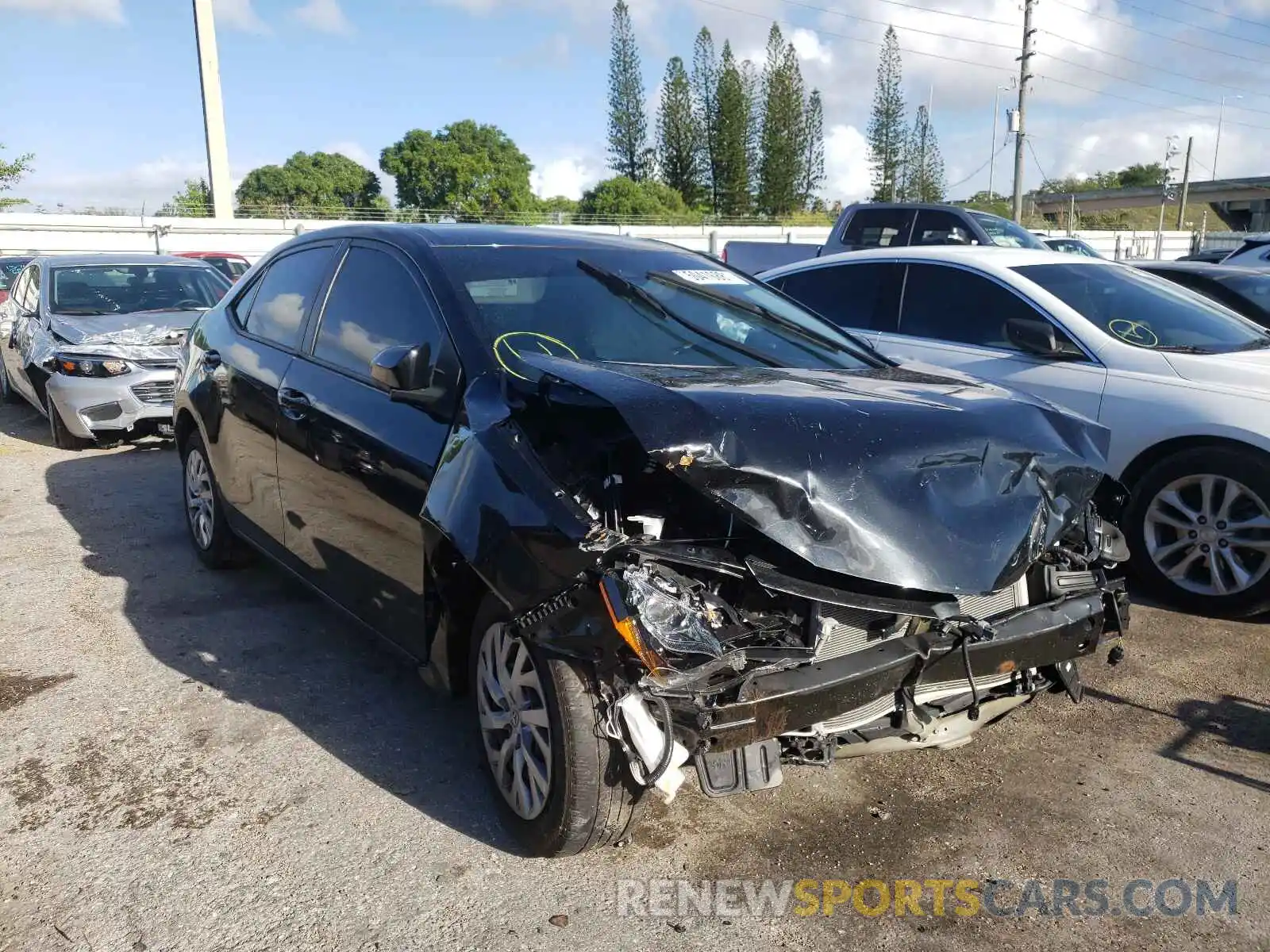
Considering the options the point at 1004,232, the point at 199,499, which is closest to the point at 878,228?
the point at 1004,232

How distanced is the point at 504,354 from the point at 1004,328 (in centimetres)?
349

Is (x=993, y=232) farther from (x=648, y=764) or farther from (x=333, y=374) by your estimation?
(x=648, y=764)

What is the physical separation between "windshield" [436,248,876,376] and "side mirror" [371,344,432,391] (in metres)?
0.22

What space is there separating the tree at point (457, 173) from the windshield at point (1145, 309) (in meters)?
70.0

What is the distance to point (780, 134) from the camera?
73312 millimetres

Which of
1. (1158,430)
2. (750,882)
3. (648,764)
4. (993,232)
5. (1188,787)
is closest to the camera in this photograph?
(648,764)

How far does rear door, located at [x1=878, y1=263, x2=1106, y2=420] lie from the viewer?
17.5ft

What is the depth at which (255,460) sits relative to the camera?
14.9 ft

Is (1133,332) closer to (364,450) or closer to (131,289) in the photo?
(364,450)

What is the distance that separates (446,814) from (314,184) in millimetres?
91114

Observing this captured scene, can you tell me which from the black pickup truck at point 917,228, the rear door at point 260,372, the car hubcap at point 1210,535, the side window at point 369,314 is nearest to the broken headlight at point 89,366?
the rear door at point 260,372

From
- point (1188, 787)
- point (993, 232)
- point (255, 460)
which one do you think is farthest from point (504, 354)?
point (993, 232)

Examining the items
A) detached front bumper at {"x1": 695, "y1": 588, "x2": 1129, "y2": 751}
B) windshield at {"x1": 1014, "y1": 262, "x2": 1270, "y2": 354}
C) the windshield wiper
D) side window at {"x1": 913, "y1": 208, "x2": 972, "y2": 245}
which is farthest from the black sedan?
detached front bumper at {"x1": 695, "y1": 588, "x2": 1129, "y2": 751}

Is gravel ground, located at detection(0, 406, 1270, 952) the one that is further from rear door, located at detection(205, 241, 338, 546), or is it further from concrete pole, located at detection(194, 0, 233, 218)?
concrete pole, located at detection(194, 0, 233, 218)
